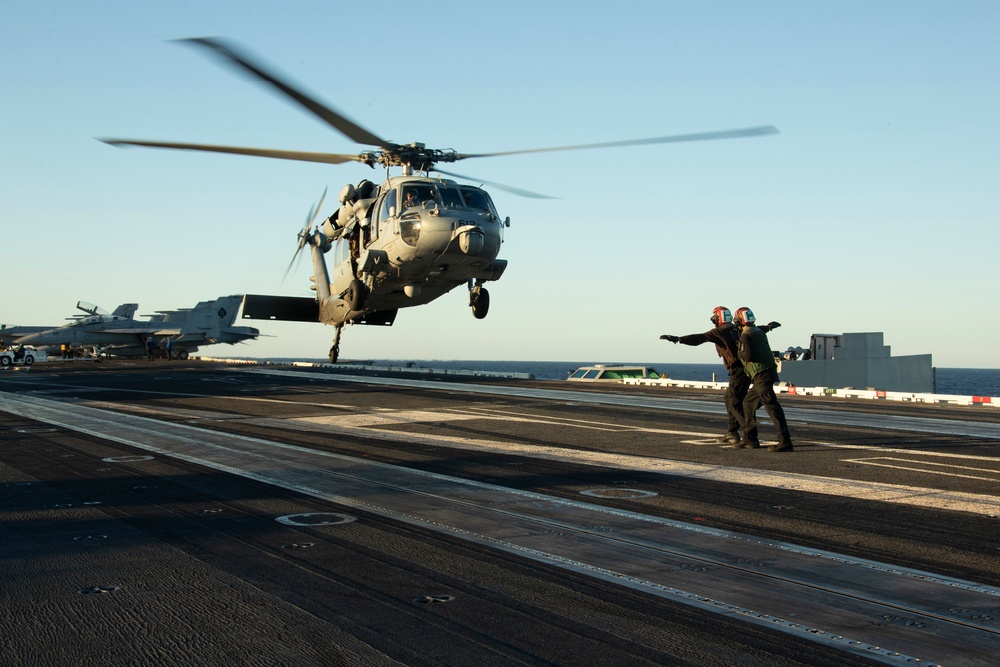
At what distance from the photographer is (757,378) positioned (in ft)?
46.9

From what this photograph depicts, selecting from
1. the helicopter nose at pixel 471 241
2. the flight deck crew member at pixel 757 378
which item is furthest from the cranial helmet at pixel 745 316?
the helicopter nose at pixel 471 241

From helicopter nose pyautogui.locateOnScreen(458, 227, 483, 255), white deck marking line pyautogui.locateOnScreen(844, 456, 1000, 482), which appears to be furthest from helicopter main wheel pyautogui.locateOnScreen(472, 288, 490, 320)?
white deck marking line pyautogui.locateOnScreen(844, 456, 1000, 482)

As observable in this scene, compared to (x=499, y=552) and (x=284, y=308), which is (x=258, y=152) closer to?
(x=284, y=308)

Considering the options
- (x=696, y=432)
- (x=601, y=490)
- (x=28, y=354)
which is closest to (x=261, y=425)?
(x=696, y=432)

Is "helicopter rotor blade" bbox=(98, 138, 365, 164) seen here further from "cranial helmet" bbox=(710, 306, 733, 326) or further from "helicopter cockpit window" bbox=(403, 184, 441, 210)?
"cranial helmet" bbox=(710, 306, 733, 326)

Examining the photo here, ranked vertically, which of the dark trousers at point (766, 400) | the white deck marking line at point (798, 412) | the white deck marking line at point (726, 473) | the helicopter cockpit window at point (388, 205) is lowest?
the white deck marking line at point (726, 473)

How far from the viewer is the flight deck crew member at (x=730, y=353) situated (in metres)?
15.2

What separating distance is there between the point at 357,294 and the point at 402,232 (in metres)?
4.31

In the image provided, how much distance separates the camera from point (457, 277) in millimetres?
28766

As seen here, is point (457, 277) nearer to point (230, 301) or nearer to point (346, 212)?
point (346, 212)

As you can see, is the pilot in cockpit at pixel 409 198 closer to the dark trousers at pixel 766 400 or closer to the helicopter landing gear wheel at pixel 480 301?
the helicopter landing gear wheel at pixel 480 301

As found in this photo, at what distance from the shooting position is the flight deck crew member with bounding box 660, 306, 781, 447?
1522 centimetres

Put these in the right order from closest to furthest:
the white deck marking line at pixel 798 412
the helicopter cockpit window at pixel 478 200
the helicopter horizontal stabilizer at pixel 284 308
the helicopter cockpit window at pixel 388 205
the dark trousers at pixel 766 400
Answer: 1. the dark trousers at pixel 766 400
2. the white deck marking line at pixel 798 412
3. the helicopter cockpit window at pixel 478 200
4. the helicopter cockpit window at pixel 388 205
5. the helicopter horizontal stabilizer at pixel 284 308

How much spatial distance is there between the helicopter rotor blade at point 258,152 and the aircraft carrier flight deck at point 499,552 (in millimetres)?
8089
